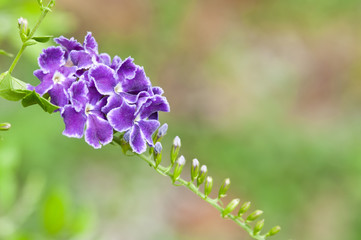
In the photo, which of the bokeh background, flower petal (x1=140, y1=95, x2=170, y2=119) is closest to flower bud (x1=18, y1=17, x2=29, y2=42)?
flower petal (x1=140, y1=95, x2=170, y2=119)

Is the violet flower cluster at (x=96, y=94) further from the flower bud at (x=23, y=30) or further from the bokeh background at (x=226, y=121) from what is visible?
the bokeh background at (x=226, y=121)

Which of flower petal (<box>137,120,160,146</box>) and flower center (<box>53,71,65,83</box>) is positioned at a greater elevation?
flower petal (<box>137,120,160,146</box>)

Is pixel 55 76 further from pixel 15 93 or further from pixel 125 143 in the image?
pixel 125 143

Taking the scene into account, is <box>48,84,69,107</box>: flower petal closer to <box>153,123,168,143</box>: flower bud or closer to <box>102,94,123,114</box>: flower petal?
<box>102,94,123,114</box>: flower petal

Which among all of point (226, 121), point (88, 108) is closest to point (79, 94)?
point (88, 108)

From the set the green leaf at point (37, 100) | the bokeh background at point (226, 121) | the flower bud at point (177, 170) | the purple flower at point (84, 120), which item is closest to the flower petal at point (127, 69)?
the purple flower at point (84, 120)

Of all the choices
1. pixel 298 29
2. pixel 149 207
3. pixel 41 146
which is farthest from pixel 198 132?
pixel 298 29
